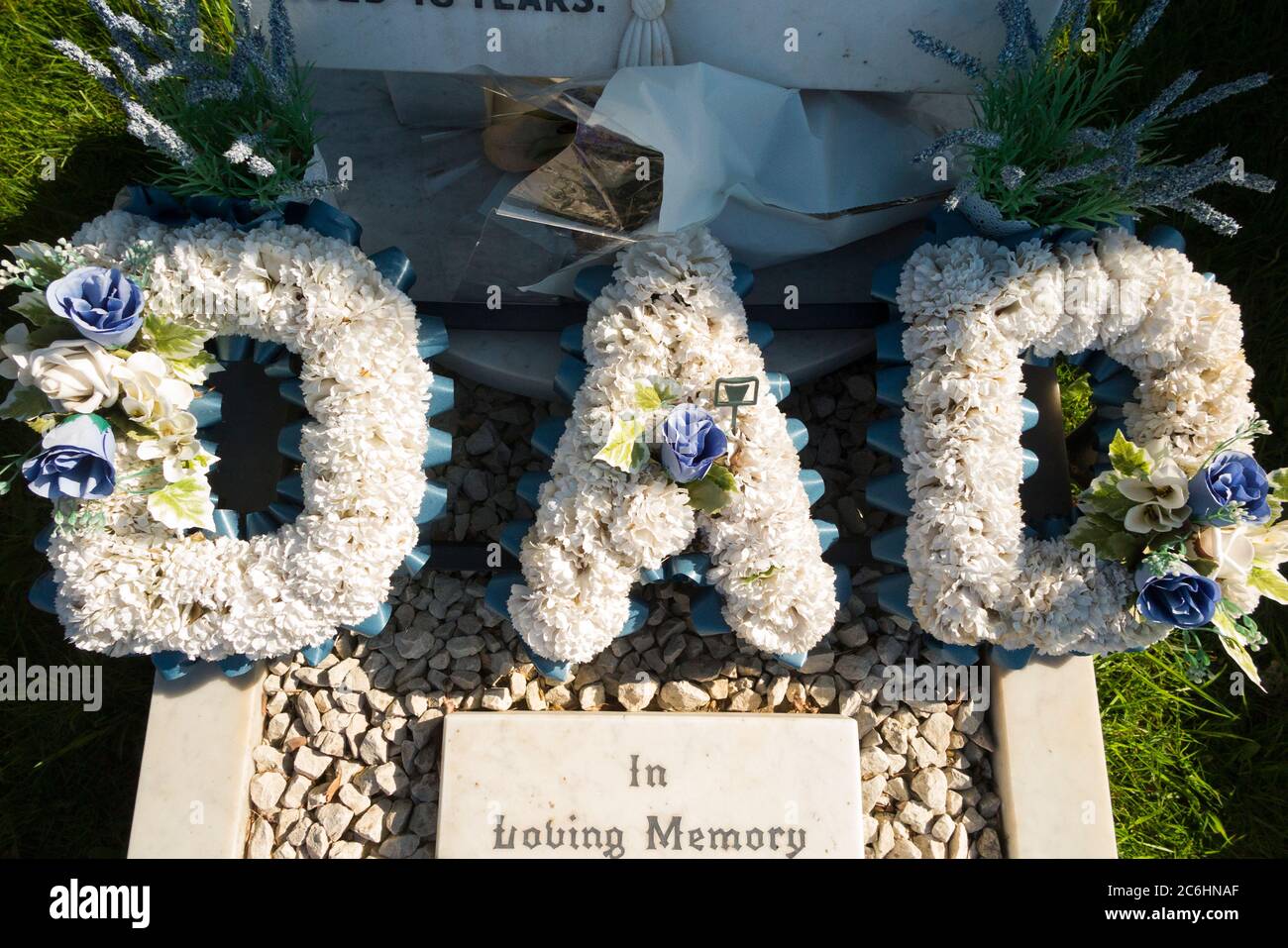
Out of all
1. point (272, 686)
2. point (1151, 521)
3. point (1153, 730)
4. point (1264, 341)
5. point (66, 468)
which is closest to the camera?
point (66, 468)

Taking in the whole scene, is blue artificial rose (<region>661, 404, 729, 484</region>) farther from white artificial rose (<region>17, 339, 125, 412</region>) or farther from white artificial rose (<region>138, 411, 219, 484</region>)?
white artificial rose (<region>17, 339, 125, 412</region>)

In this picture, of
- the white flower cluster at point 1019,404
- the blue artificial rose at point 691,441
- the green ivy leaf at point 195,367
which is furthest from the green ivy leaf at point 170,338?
the white flower cluster at point 1019,404

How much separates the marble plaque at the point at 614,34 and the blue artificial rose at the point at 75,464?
3.54 feet

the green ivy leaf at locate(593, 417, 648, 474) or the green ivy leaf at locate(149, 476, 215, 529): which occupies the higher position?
the green ivy leaf at locate(593, 417, 648, 474)

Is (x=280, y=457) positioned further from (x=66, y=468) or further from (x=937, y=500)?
(x=937, y=500)

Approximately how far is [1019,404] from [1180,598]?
558 millimetres

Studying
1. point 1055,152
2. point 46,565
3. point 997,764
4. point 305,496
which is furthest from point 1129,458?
point 46,565

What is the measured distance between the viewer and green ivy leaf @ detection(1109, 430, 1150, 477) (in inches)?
96.5

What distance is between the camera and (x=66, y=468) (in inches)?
90.0

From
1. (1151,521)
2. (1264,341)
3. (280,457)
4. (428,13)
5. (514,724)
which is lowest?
(514,724)

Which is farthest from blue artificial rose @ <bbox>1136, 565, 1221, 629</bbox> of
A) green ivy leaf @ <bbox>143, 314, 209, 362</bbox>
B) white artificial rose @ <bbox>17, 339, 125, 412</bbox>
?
white artificial rose @ <bbox>17, 339, 125, 412</bbox>

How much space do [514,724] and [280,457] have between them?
0.91 meters

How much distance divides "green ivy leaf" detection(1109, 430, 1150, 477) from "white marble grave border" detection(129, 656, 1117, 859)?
560mm
